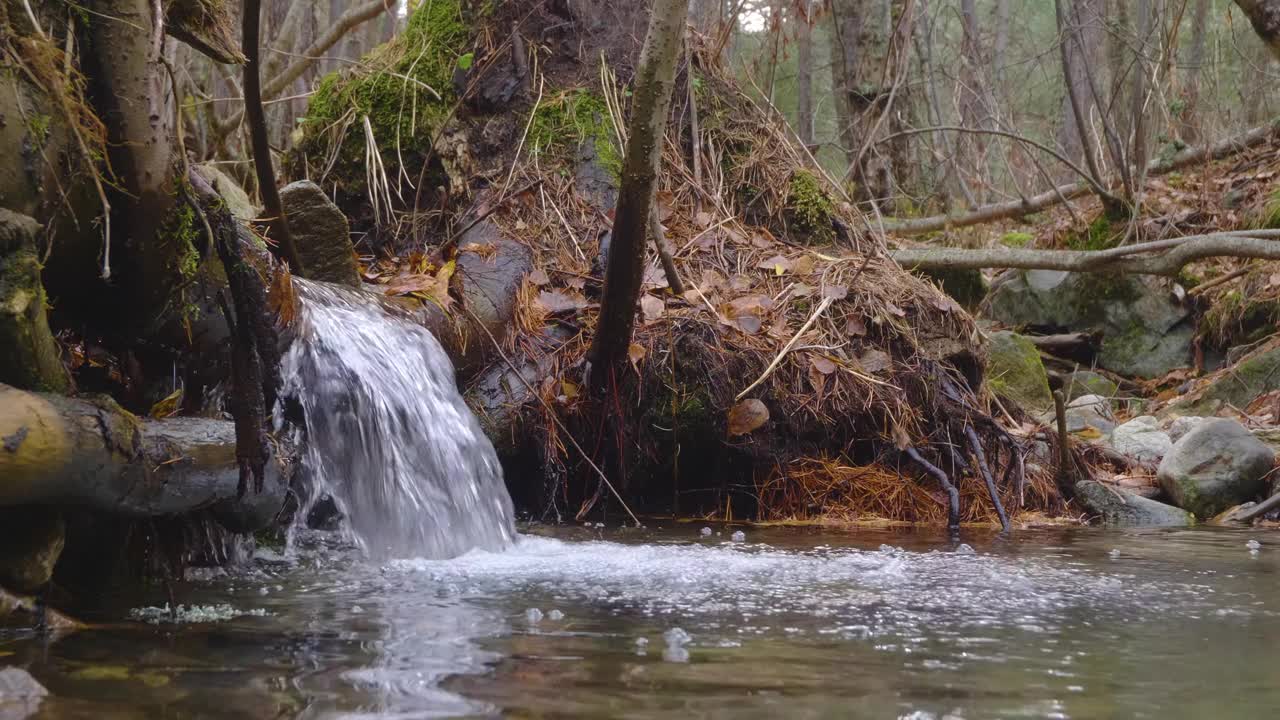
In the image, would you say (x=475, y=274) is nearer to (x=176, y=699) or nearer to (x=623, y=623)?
(x=623, y=623)

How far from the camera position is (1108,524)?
196 inches

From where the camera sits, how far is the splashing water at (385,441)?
12.2 feet

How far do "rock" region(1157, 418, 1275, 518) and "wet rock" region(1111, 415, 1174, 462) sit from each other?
1.64 ft

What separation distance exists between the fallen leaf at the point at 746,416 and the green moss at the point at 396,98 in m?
2.37

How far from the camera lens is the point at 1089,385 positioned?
8.52m

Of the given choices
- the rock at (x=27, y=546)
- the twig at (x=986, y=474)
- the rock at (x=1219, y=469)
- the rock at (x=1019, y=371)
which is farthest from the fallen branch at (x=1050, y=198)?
the rock at (x=27, y=546)

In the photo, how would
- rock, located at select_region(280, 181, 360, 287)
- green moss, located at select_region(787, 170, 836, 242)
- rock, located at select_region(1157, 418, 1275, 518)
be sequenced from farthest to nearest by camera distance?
green moss, located at select_region(787, 170, 836, 242) < rock, located at select_region(1157, 418, 1275, 518) < rock, located at select_region(280, 181, 360, 287)

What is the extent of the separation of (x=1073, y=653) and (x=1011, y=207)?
7.65 m

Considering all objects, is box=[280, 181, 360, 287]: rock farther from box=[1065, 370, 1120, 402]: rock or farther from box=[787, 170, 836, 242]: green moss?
box=[1065, 370, 1120, 402]: rock

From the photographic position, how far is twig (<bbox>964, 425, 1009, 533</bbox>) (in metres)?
4.55

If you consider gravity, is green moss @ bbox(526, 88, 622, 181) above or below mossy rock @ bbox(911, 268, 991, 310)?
above

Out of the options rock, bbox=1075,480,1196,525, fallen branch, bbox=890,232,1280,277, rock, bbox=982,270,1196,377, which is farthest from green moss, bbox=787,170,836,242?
rock, bbox=982,270,1196,377

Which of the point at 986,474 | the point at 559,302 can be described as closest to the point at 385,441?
the point at 559,302

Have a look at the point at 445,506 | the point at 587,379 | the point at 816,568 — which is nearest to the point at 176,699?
the point at 816,568
